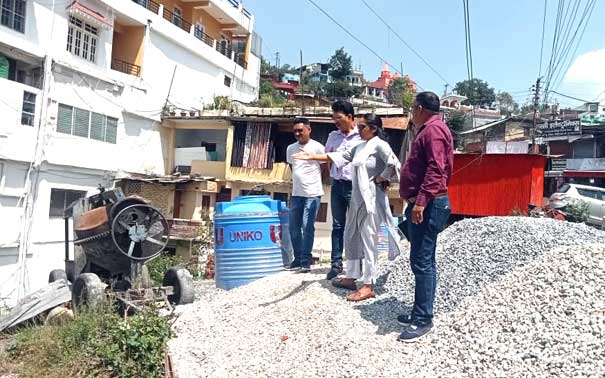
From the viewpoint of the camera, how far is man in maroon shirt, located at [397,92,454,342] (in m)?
3.50

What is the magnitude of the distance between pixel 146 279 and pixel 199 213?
44.8ft

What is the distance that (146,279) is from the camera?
19.9ft

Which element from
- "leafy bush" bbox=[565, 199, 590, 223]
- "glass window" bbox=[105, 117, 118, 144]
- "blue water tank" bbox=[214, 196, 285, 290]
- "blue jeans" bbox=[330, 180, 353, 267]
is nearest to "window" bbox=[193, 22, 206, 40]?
"glass window" bbox=[105, 117, 118, 144]

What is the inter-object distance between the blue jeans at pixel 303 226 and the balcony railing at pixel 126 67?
16512mm

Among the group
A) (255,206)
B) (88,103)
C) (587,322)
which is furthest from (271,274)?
(88,103)

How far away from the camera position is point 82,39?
57.4 ft

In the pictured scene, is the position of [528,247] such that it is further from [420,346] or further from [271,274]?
[271,274]

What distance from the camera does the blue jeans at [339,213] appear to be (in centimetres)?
505

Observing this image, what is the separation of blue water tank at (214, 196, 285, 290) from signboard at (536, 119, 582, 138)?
27615 mm

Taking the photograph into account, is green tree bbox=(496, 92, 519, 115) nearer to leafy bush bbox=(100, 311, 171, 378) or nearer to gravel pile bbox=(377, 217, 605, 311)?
gravel pile bbox=(377, 217, 605, 311)

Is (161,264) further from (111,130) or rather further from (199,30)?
(199,30)

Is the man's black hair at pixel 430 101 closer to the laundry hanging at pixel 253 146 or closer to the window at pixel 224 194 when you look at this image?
the laundry hanging at pixel 253 146

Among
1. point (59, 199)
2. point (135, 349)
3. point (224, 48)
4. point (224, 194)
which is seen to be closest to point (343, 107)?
point (135, 349)

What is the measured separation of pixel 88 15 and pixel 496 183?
576 inches
